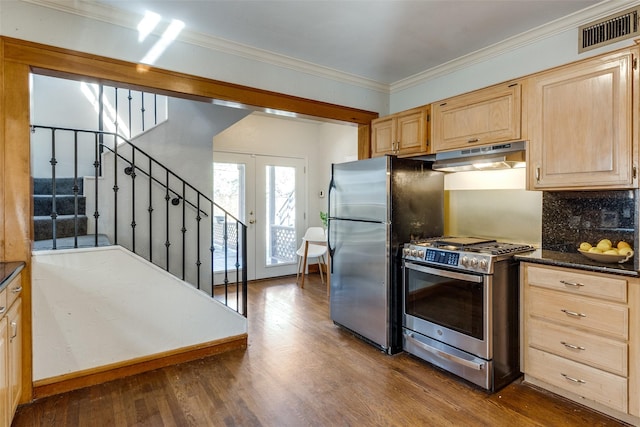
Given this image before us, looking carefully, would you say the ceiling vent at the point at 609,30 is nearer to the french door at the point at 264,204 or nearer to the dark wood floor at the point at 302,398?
the dark wood floor at the point at 302,398

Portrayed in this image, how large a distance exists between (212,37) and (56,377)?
105 inches

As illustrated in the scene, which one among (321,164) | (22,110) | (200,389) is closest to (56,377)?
(200,389)

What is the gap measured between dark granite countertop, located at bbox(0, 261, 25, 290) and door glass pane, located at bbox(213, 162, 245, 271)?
3.02m

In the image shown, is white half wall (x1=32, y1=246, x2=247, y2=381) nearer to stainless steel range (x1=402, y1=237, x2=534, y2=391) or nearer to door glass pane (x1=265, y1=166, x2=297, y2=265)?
stainless steel range (x1=402, y1=237, x2=534, y2=391)

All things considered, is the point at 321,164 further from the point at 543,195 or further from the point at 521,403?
the point at 521,403

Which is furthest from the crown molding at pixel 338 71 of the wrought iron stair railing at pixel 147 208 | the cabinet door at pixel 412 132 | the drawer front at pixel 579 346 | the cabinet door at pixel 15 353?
the drawer front at pixel 579 346

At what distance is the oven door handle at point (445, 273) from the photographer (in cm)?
233

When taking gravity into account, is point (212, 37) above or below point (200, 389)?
above

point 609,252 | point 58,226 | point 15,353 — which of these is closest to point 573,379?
point 609,252

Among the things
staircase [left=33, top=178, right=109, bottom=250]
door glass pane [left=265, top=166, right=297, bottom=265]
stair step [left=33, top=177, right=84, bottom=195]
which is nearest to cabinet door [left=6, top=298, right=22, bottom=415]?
staircase [left=33, top=178, right=109, bottom=250]

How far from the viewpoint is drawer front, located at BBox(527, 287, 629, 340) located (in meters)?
1.93

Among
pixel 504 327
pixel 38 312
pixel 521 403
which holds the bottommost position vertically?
pixel 521 403

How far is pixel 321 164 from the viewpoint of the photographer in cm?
596

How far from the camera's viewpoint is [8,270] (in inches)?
72.4
